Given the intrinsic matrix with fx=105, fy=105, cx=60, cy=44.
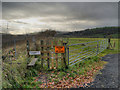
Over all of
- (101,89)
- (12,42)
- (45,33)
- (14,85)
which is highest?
(45,33)

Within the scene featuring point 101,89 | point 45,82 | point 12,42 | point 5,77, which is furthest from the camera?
point 12,42

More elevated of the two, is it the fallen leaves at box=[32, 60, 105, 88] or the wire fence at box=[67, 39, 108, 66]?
the wire fence at box=[67, 39, 108, 66]

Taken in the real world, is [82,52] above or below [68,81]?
above

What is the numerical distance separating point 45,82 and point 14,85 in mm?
1324

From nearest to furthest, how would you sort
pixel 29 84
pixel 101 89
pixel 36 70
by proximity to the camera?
1. pixel 101 89
2. pixel 29 84
3. pixel 36 70

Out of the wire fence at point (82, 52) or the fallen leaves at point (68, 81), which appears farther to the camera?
the wire fence at point (82, 52)

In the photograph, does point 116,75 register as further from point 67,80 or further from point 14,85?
point 14,85

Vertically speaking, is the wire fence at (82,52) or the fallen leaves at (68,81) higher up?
the wire fence at (82,52)

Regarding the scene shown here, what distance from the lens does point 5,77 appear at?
143 inches

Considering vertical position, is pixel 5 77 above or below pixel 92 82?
above

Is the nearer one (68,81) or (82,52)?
(68,81)

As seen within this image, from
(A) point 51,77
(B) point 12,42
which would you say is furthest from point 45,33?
(A) point 51,77

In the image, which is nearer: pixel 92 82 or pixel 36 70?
pixel 92 82

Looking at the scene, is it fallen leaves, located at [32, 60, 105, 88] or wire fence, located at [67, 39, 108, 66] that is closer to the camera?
fallen leaves, located at [32, 60, 105, 88]
